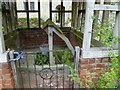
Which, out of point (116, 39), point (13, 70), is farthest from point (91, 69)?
point (13, 70)

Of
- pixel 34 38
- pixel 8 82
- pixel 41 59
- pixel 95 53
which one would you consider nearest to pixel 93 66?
pixel 95 53

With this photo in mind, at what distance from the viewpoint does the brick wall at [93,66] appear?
2.11 m

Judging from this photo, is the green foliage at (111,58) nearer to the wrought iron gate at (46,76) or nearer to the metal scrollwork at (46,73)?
the wrought iron gate at (46,76)

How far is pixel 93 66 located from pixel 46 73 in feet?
2.42

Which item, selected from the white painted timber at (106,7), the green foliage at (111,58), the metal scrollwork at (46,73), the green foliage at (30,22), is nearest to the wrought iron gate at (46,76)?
the metal scrollwork at (46,73)

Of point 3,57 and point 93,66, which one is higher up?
point 3,57

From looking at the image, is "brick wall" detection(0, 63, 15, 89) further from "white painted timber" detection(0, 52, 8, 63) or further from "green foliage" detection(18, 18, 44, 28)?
"green foliage" detection(18, 18, 44, 28)

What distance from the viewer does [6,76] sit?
205 centimetres

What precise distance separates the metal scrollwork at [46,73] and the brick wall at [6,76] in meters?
0.48

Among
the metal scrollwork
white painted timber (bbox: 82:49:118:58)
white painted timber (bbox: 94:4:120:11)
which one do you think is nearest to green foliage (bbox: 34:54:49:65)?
the metal scrollwork

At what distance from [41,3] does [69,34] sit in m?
1.25

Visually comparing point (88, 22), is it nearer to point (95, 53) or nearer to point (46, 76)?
point (95, 53)

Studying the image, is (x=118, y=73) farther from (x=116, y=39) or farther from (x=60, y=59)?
(x=60, y=59)

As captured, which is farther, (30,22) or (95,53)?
(30,22)
